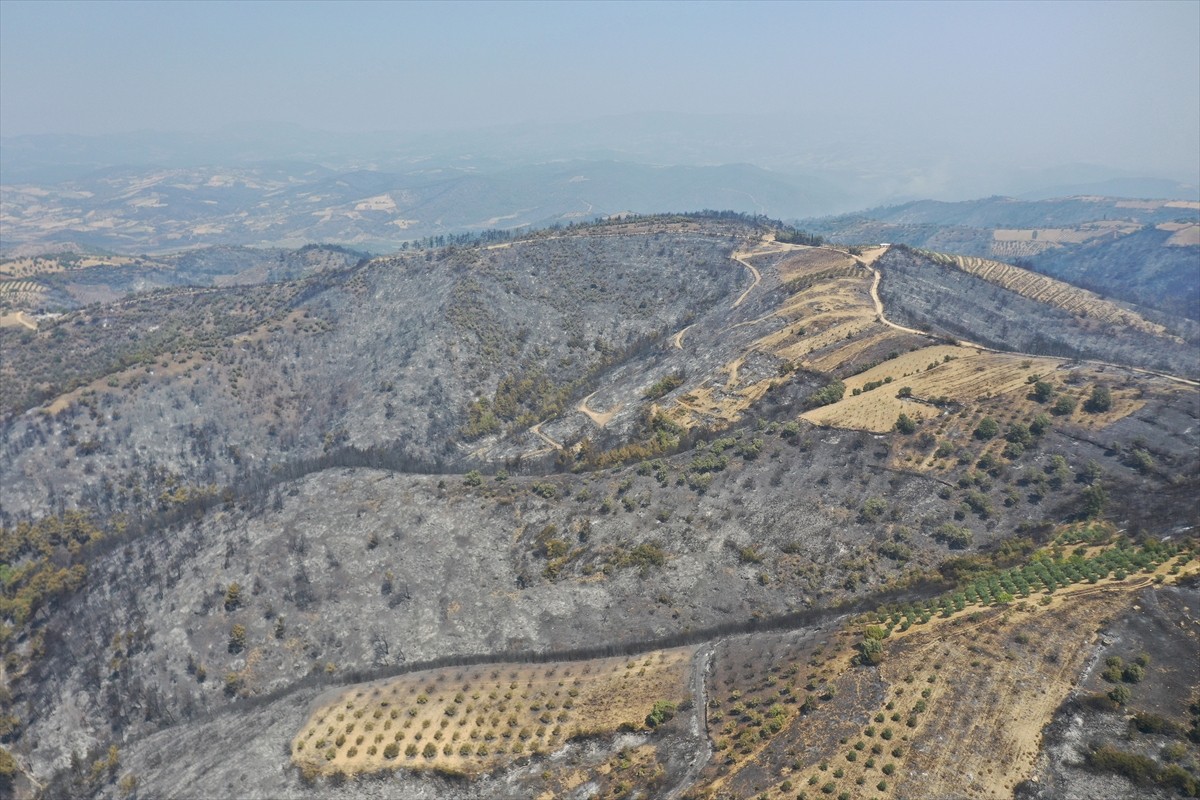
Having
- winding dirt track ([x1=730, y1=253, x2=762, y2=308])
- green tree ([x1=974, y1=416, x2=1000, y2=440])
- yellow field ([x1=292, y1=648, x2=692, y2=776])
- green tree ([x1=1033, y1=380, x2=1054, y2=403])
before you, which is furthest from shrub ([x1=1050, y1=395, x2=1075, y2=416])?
winding dirt track ([x1=730, y1=253, x2=762, y2=308])

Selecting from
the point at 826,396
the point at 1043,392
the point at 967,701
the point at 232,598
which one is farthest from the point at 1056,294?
the point at 232,598

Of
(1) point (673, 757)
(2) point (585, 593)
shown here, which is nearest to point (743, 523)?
(2) point (585, 593)

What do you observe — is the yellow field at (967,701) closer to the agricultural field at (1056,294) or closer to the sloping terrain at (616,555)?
the sloping terrain at (616,555)

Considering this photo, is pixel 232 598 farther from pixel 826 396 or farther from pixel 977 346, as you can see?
pixel 977 346

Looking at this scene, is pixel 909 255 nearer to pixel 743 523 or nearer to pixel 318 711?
pixel 743 523

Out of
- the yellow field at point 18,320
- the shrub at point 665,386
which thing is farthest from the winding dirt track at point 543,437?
the yellow field at point 18,320

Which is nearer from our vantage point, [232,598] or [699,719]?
[699,719]

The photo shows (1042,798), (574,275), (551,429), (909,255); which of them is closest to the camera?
(1042,798)
